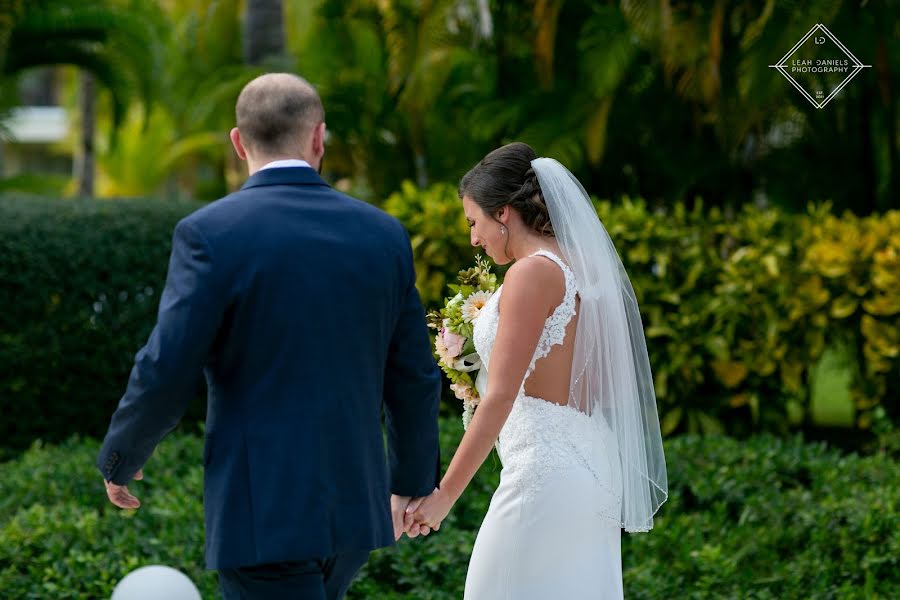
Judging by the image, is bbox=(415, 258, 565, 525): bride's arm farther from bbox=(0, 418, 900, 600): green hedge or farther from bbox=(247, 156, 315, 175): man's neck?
bbox=(0, 418, 900, 600): green hedge

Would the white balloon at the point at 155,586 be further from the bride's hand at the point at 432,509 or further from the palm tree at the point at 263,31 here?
the palm tree at the point at 263,31

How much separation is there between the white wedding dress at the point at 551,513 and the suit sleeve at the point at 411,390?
1.40 ft

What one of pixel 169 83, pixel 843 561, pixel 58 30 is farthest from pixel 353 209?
pixel 169 83

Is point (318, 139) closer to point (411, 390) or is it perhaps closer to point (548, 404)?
point (411, 390)

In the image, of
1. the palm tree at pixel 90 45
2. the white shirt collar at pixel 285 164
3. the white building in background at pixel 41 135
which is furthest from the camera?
the white building in background at pixel 41 135

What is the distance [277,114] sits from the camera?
9.29 feet

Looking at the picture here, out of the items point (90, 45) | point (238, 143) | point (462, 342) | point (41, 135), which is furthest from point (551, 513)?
point (41, 135)

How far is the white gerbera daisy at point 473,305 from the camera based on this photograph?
3.74 metres

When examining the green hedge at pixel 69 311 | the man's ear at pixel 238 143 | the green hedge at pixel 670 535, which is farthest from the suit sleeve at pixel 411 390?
the green hedge at pixel 69 311

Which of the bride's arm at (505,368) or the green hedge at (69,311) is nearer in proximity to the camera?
the bride's arm at (505,368)

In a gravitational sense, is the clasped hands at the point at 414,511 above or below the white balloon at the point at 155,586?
above

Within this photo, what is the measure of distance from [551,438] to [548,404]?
109mm

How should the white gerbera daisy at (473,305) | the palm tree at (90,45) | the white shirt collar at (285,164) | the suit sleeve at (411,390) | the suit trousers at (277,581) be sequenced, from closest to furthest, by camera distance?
the suit trousers at (277,581) → the white shirt collar at (285,164) → the suit sleeve at (411,390) → the white gerbera daisy at (473,305) → the palm tree at (90,45)

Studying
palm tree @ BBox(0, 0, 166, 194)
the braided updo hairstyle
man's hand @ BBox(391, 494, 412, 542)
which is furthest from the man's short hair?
palm tree @ BBox(0, 0, 166, 194)
